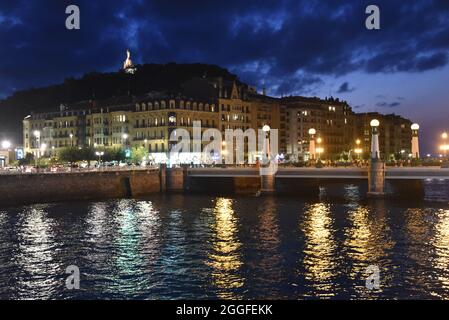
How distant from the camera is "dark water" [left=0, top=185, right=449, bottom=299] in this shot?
1266 inches

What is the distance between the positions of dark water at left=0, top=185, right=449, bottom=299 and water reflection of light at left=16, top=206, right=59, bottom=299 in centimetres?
8

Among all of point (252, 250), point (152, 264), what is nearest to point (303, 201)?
point (252, 250)

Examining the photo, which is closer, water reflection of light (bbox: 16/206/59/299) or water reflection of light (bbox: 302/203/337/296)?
water reflection of light (bbox: 16/206/59/299)

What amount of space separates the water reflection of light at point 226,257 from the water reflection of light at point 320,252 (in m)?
4.79

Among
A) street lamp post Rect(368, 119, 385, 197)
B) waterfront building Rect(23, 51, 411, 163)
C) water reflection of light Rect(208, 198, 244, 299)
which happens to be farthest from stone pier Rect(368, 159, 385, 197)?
waterfront building Rect(23, 51, 411, 163)

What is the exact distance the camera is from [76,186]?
86.5m

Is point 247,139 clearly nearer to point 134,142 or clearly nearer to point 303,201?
point 134,142

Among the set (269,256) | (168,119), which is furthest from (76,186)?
(168,119)

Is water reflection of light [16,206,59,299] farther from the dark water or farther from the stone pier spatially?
the stone pier

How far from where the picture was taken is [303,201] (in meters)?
82.9

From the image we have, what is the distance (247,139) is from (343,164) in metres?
60.6

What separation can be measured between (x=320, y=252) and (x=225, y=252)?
7.50 meters

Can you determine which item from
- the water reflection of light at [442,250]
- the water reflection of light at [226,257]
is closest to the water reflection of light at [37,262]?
the water reflection of light at [226,257]

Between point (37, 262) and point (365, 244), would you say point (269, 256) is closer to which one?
point (365, 244)
